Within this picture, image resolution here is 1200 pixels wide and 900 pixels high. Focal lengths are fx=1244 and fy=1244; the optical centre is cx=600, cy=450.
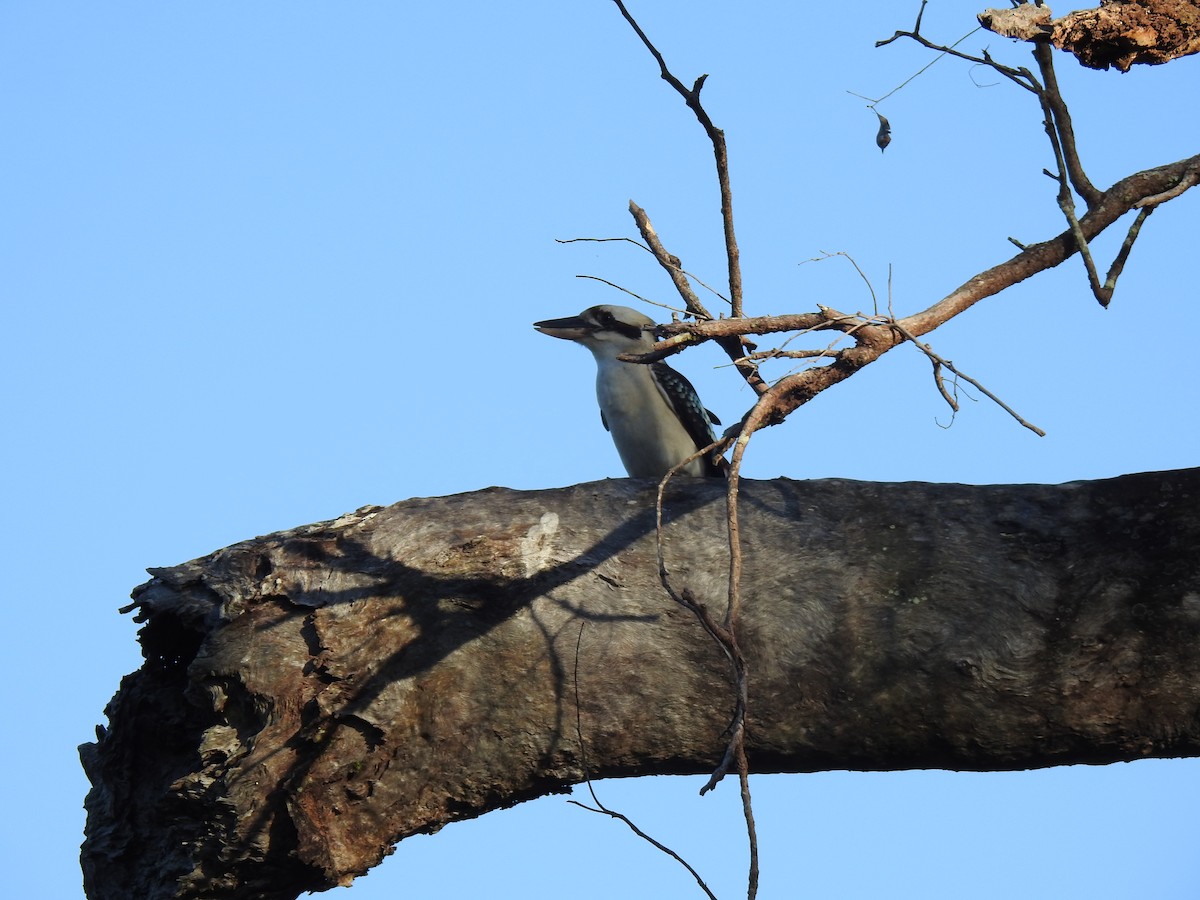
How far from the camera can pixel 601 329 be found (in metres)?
6.90

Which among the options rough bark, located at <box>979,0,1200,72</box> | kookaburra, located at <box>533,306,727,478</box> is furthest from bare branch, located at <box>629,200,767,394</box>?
kookaburra, located at <box>533,306,727,478</box>

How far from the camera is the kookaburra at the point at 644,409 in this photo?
6.62m

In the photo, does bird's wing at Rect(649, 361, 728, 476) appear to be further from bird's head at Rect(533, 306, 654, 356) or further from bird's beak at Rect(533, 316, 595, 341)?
bird's beak at Rect(533, 316, 595, 341)

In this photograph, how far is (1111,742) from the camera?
Result: 369 cm

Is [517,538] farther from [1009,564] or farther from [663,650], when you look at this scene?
[1009,564]

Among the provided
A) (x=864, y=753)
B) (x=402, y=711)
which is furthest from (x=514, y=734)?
(x=864, y=753)

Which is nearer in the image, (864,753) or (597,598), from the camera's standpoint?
(864,753)

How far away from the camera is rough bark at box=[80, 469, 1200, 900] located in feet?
12.2

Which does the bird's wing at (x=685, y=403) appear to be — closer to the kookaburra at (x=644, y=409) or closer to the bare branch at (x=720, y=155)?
the kookaburra at (x=644, y=409)

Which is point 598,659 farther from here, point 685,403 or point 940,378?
point 685,403

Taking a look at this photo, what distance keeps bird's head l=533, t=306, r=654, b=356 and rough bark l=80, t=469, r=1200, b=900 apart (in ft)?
8.82

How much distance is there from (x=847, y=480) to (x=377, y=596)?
5.36ft

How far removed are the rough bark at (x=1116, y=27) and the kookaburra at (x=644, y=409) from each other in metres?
3.18

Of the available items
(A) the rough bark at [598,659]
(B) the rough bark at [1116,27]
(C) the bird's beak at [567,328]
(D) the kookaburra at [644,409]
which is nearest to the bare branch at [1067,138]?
(B) the rough bark at [1116,27]
